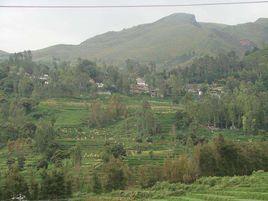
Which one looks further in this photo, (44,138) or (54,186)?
(44,138)

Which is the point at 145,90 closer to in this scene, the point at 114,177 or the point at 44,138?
the point at 44,138

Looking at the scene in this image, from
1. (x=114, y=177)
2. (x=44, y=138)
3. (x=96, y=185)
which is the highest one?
(x=44, y=138)

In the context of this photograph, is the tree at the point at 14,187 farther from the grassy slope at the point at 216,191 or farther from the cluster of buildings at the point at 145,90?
the cluster of buildings at the point at 145,90

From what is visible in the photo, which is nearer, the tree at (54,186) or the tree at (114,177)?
the tree at (54,186)

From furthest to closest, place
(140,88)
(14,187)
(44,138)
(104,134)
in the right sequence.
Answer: (140,88) < (104,134) < (44,138) < (14,187)

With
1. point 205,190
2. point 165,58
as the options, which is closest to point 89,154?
point 205,190

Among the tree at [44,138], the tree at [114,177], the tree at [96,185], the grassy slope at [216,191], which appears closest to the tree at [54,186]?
the tree at [96,185]

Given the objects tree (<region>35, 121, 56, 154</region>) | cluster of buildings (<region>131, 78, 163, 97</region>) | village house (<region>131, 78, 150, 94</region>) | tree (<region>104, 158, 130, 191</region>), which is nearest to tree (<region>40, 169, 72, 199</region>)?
tree (<region>104, 158, 130, 191</region>)

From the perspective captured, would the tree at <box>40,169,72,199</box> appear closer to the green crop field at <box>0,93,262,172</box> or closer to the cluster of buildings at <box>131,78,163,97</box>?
the green crop field at <box>0,93,262,172</box>

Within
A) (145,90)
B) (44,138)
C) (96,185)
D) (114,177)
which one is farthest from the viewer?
(145,90)

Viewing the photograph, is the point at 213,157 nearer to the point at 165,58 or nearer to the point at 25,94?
the point at 25,94

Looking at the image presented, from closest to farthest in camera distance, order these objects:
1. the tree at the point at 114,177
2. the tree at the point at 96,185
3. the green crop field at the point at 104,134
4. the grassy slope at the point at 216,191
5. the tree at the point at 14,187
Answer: the grassy slope at the point at 216,191, the tree at the point at 14,187, the tree at the point at 96,185, the tree at the point at 114,177, the green crop field at the point at 104,134

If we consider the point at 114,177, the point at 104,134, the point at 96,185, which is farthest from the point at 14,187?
→ the point at 104,134

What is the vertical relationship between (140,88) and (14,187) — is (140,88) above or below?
above
